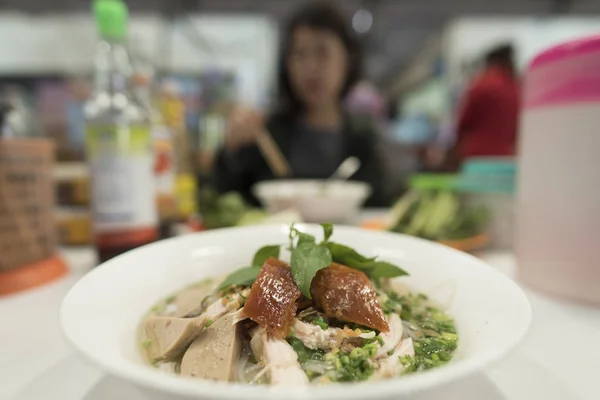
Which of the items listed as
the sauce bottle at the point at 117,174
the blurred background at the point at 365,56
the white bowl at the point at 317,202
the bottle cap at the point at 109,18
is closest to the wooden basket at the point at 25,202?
the sauce bottle at the point at 117,174

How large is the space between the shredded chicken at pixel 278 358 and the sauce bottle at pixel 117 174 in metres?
0.64

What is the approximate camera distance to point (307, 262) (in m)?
0.61

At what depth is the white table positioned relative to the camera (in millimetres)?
559

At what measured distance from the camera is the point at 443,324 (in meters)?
0.64

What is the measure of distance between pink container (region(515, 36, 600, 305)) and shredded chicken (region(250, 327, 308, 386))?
0.70 metres

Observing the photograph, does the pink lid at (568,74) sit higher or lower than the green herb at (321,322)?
higher

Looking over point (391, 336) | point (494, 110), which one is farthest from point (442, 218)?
point (494, 110)

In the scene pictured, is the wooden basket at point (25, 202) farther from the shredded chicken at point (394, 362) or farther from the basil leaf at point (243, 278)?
the shredded chicken at point (394, 362)

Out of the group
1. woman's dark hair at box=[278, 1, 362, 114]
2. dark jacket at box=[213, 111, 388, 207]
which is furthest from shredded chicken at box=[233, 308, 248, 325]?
woman's dark hair at box=[278, 1, 362, 114]

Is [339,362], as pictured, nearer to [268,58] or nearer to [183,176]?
[183,176]

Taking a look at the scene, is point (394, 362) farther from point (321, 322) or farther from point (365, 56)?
point (365, 56)

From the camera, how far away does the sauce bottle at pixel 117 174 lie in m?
1.04

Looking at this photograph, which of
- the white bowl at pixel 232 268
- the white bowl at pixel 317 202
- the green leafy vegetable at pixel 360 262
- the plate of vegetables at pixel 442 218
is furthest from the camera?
the white bowl at pixel 317 202

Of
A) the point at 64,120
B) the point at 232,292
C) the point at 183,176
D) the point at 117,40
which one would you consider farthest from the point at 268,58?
the point at 232,292
